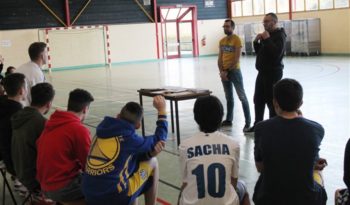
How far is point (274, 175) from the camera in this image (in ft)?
9.77

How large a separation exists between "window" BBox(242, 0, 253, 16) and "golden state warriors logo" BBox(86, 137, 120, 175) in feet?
83.4

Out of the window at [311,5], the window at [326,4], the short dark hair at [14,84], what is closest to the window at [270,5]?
the window at [311,5]

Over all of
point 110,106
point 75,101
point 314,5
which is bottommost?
point 110,106

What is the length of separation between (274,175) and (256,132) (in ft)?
1.01

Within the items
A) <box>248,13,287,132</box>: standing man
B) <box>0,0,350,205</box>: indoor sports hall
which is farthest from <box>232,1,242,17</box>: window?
<box>248,13,287,132</box>: standing man

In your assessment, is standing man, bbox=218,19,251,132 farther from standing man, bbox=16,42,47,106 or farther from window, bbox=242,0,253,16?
window, bbox=242,0,253,16

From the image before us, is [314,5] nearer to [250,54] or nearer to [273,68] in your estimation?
[250,54]

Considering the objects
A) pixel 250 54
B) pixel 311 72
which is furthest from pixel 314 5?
pixel 311 72

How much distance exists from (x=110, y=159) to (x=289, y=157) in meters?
1.20

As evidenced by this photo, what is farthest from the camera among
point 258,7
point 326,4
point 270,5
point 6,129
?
point 258,7

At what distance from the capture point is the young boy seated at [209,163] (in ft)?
9.73

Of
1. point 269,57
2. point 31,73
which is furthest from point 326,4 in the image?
point 31,73

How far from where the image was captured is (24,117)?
3938mm

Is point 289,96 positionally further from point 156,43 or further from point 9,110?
point 156,43
